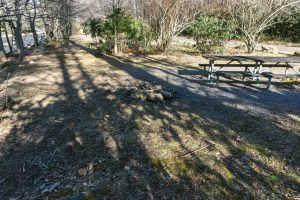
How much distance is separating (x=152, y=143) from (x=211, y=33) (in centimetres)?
1139

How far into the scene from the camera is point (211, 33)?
15.0 meters

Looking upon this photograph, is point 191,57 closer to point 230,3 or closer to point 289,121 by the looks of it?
point 230,3

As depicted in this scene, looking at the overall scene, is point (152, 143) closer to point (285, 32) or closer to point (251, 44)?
point (251, 44)

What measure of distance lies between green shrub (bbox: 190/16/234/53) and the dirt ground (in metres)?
7.00

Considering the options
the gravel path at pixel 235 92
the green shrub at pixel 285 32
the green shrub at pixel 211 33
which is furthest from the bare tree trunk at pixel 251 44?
the green shrub at pixel 285 32

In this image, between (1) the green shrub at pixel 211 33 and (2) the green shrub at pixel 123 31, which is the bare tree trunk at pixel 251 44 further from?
(2) the green shrub at pixel 123 31

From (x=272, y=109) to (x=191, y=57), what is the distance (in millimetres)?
8015

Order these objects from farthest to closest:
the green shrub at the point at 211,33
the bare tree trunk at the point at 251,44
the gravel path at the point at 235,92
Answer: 1. the bare tree trunk at the point at 251,44
2. the green shrub at the point at 211,33
3. the gravel path at the point at 235,92

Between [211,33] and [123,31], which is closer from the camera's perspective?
[123,31]

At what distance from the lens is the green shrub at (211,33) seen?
14.9 m

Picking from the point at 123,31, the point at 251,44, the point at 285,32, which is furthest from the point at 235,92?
the point at 285,32

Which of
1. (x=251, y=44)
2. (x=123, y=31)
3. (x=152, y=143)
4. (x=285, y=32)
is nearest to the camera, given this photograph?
(x=152, y=143)

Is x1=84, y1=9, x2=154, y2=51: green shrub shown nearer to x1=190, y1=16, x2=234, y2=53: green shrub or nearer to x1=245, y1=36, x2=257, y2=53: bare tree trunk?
x1=190, y1=16, x2=234, y2=53: green shrub

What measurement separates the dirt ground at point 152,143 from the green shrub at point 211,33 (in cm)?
Result: 700
